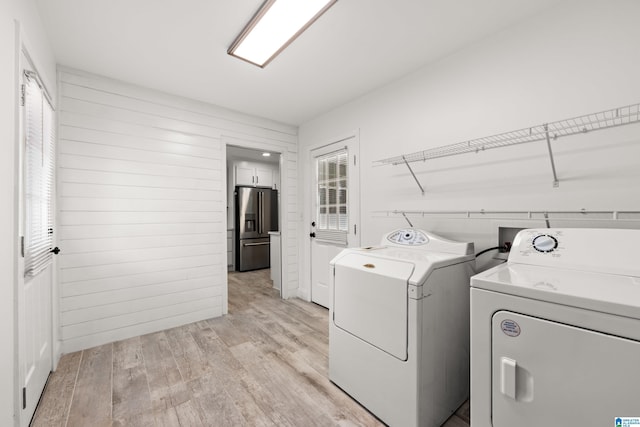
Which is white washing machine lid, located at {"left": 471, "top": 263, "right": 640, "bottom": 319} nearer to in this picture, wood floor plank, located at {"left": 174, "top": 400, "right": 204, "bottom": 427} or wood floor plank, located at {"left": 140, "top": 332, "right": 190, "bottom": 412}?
wood floor plank, located at {"left": 174, "top": 400, "right": 204, "bottom": 427}

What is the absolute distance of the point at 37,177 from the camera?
1674mm

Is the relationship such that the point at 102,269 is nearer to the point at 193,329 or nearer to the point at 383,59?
the point at 193,329

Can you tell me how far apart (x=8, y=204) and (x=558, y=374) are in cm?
236

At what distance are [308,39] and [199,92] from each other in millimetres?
1412

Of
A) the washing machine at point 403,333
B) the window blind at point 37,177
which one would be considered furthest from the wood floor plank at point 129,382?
the washing machine at point 403,333

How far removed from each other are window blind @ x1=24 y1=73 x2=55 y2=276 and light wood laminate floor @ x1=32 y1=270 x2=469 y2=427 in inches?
33.7

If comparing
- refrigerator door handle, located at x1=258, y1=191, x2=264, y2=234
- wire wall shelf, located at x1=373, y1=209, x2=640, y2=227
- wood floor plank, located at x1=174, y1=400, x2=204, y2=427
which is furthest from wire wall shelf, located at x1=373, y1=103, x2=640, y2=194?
refrigerator door handle, located at x1=258, y1=191, x2=264, y2=234

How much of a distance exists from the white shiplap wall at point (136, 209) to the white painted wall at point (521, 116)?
1920 mm

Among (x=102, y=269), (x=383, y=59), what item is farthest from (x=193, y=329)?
(x=383, y=59)

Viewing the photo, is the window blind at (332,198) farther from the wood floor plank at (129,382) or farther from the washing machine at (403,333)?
the wood floor plank at (129,382)

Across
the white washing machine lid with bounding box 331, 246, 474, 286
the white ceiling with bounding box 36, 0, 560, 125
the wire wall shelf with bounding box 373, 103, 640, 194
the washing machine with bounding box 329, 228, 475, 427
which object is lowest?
the washing machine with bounding box 329, 228, 475, 427

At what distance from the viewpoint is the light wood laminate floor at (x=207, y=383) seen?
5.06 ft

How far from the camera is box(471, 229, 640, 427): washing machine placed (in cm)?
83

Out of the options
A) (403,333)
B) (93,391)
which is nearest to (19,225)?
(93,391)
